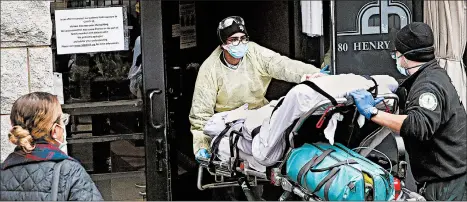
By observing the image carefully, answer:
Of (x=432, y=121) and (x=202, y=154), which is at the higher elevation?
(x=432, y=121)

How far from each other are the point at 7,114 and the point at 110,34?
983mm

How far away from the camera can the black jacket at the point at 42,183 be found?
5.21 metres

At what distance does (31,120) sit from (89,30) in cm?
191

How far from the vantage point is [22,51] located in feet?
22.7

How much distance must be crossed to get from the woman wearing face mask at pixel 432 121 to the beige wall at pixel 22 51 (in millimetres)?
2649

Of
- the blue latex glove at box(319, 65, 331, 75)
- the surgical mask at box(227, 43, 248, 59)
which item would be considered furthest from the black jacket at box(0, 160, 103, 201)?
Answer: the blue latex glove at box(319, 65, 331, 75)

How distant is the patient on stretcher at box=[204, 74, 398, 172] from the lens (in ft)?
18.0

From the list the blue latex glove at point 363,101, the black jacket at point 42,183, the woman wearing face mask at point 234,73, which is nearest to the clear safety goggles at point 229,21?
the woman wearing face mask at point 234,73

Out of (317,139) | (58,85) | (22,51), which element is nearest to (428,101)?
(317,139)

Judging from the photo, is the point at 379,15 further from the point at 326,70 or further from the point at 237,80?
the point at 237,80

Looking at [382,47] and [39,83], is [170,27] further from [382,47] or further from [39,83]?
[382,47]

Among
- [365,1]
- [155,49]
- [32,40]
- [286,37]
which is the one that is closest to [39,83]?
[32,40]

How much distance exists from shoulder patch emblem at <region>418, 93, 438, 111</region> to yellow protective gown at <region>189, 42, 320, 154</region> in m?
1.64

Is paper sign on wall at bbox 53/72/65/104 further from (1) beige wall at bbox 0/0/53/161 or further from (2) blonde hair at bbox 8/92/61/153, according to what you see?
(2) blonde hair at bbox 8/92/61/153
